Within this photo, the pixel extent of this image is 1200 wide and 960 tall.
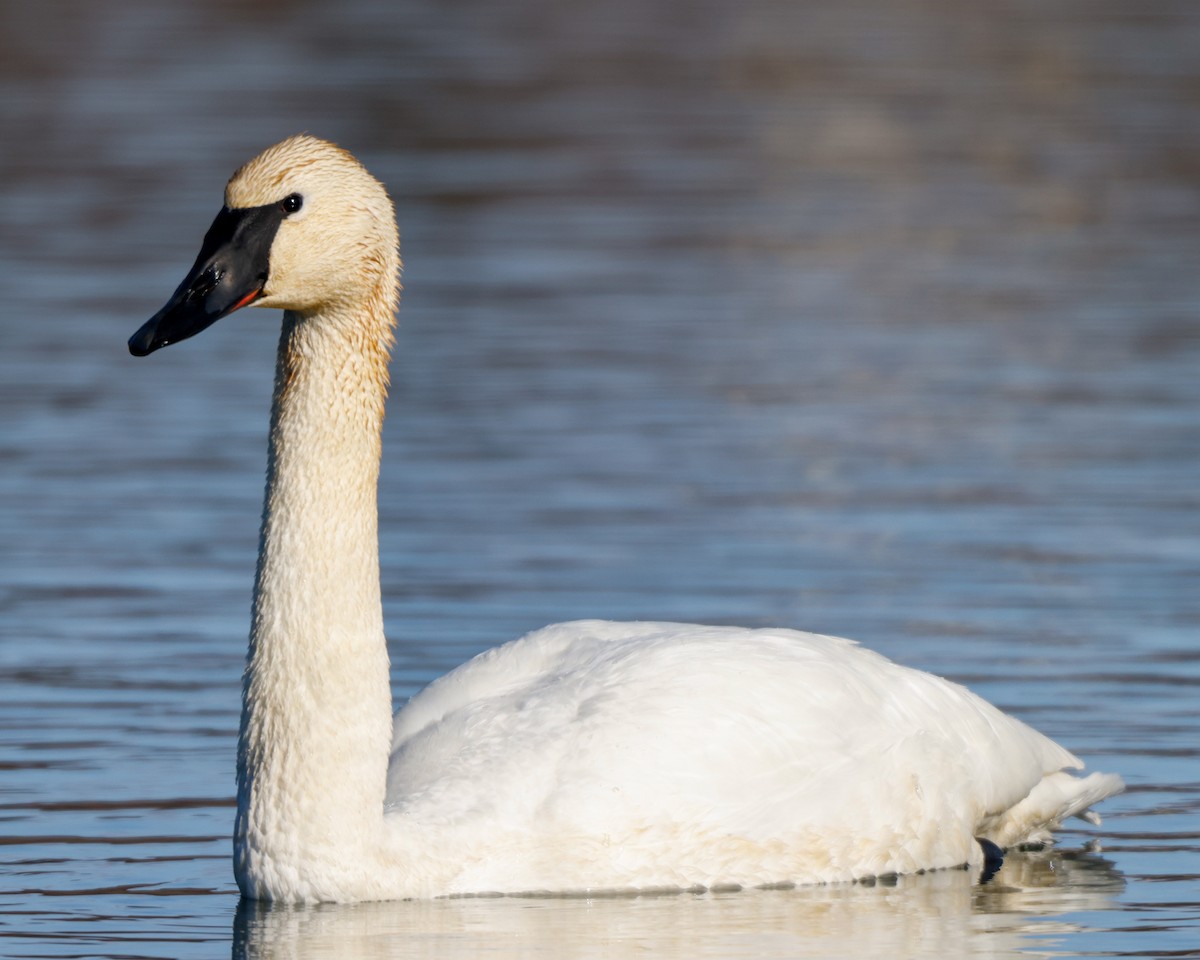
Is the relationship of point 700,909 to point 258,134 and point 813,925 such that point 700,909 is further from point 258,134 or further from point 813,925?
point 258,134

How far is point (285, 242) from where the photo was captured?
859cm

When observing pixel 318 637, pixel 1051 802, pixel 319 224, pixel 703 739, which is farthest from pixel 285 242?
pixel 1051 802

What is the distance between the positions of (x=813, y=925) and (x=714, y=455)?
26.1ft

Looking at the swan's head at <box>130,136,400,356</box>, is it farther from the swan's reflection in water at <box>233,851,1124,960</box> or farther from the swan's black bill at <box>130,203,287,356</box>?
the swan's reflection in water at <box>233,851,1124,960</box>

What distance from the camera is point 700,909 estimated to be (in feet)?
28.5

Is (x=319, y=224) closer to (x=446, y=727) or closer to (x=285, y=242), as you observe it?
(x=285, y=242)

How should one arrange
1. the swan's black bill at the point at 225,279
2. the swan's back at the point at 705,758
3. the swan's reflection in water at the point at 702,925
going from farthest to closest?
the swan's back at the point at 705,758
the swan's black bill at the point at 225,279
the swan's reflection in water at the point at 702,925

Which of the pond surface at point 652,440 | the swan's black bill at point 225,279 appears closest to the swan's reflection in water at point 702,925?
the pond surface at point 652,440

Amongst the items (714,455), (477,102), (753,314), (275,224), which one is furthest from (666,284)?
(275,224)

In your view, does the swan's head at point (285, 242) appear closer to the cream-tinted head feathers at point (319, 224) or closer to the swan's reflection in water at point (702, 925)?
the cream-tinted head feathers at point (319, 224)

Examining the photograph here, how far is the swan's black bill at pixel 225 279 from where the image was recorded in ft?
28.1

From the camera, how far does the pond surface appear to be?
9141mm

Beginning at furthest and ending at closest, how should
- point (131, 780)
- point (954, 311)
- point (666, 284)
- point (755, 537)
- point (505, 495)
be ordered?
1. point (666, 284)
2. point (954, 311)
3. point (505, 495)
4. point (755, 537)
5. point (131, 780)

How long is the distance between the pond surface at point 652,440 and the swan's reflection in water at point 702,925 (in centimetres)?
2
